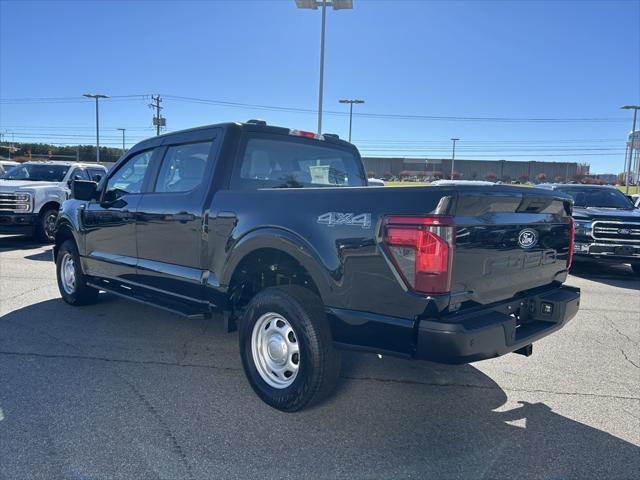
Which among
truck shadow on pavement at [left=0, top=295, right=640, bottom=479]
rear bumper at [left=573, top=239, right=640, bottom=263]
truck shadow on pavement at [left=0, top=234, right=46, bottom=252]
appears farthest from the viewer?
truck shadow on pavement at [left=0, top=234, right=46, bottom=252]

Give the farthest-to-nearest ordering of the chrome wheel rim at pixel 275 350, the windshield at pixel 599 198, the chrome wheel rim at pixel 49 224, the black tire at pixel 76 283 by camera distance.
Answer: the chrome wheel rim at pixel 49 224
the windshield at pixel 599 198
the black tire at pixel 76 283
the chrome wheel rim at pixel 275 350

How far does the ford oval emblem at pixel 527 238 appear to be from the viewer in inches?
121

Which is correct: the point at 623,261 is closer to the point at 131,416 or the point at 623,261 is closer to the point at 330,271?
the point at 330,271

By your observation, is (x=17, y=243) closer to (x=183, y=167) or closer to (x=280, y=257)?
(x=183, y=167)

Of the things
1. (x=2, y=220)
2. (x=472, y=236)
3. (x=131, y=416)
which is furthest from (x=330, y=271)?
(x=2, y=220)

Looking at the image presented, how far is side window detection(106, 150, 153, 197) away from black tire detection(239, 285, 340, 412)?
7.36 ft

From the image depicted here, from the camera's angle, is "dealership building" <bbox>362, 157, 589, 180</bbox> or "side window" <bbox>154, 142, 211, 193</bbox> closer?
"side window" <bbox>154, 142, 211, 193</bbox>

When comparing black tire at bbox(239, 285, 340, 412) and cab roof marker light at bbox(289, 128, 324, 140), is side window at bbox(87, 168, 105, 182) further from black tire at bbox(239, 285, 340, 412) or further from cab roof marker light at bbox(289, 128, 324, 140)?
black tire at bbox(239, 285, 340, 412)

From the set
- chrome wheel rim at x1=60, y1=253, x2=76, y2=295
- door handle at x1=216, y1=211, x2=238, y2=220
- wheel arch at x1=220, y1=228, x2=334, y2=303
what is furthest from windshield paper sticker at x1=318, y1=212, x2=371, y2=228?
chrome wheel rim at x1=60, y1=253, x2=76, y2=295

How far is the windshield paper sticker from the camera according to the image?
2.73 metres

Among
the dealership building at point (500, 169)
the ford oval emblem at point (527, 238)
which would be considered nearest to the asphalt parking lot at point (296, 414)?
the ford oval emblem at point (527, 238)

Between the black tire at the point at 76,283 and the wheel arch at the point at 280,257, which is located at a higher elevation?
the wheel arch at the point at 280,257

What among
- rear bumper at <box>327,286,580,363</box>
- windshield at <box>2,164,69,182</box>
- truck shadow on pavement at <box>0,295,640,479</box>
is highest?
windshield at <box>2,164,69,182</box>

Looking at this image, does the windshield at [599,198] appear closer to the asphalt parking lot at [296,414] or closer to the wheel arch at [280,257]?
the asphalt parking lot at [296,414]
